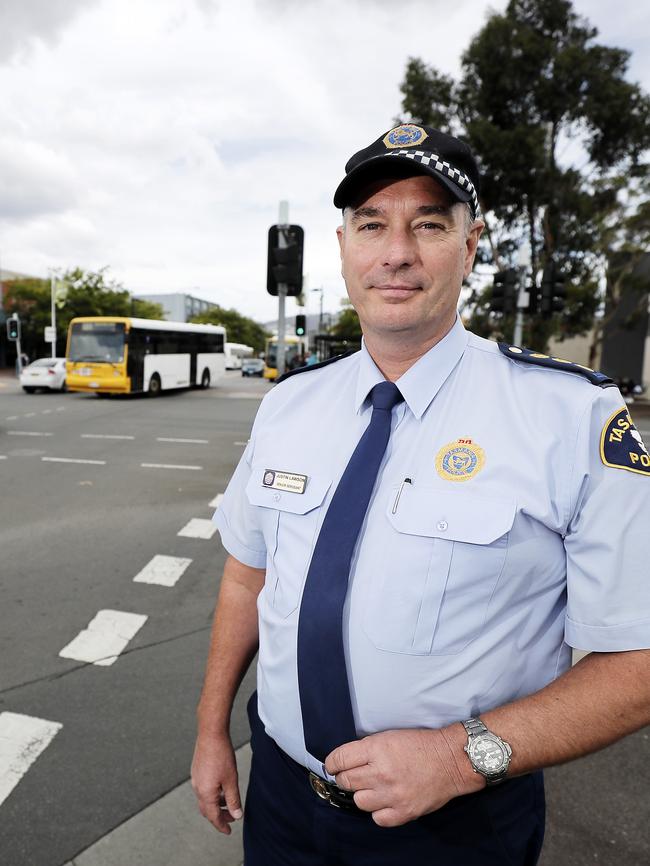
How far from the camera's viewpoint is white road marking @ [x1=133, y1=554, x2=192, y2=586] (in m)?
4.97

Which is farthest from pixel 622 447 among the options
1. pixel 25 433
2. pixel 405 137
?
pixel 25 433

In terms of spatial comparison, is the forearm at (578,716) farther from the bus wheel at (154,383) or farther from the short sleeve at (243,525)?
the bus wheel at (154,383)

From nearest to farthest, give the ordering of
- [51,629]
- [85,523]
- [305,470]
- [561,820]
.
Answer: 1. [305,470]
2. [561,820]
3. [51,629]
4. [85,523]

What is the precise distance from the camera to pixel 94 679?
349 centimetres

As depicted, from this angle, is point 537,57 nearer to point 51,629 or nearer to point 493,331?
point 493,331

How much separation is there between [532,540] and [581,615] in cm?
16

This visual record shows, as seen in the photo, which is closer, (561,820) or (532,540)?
(532,540)

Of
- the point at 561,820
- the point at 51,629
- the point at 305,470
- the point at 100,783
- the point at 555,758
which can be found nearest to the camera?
the point at 555,758

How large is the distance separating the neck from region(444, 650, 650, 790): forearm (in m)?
0.78

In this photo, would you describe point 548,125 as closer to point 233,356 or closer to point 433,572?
point 433,572

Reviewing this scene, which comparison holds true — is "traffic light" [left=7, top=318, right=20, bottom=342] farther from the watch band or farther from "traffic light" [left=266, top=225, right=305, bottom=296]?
the watch band

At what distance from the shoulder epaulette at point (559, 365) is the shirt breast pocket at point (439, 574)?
334 mm

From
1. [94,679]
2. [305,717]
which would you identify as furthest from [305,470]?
[94,679]

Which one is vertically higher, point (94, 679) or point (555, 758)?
point (555, 758)
